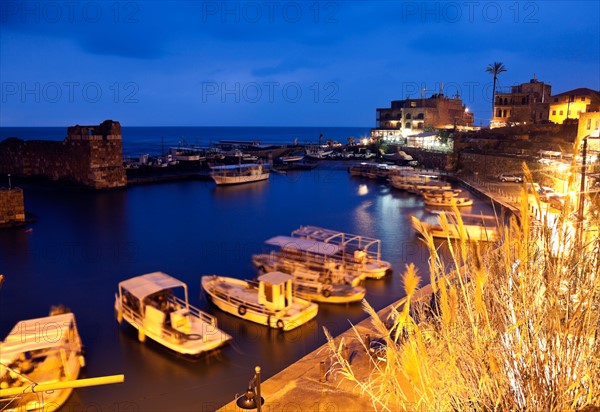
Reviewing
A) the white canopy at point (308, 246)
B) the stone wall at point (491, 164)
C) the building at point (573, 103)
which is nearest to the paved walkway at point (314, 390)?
the white canopy at point (308, 246)

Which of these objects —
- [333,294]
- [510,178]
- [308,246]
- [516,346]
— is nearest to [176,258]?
[308,246]

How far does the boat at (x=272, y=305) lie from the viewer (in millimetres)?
11016

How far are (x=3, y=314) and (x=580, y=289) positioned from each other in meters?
13.6

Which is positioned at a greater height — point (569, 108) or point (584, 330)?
point (569, 108)

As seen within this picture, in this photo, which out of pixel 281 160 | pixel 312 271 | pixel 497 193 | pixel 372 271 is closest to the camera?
pixel 312 271

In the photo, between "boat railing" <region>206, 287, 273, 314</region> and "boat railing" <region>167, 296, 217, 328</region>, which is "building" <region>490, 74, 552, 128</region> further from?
"boat railing" <region>167, 296, 217, 328</region>

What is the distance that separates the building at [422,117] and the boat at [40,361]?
5128 centimetres

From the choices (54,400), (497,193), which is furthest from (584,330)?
(497,193)

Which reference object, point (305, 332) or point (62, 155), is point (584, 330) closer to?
point (305, 332)

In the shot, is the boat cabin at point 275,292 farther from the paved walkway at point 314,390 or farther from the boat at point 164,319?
the paved walkway at point 314,390

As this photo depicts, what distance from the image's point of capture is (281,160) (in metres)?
55.2

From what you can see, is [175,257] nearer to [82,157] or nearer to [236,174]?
[82,157]

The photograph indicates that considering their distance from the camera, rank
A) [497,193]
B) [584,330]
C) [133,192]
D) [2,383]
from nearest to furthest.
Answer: [584,330] → [2,383] → [497,193] → [133,192]

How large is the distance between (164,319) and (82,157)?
2752 cm
